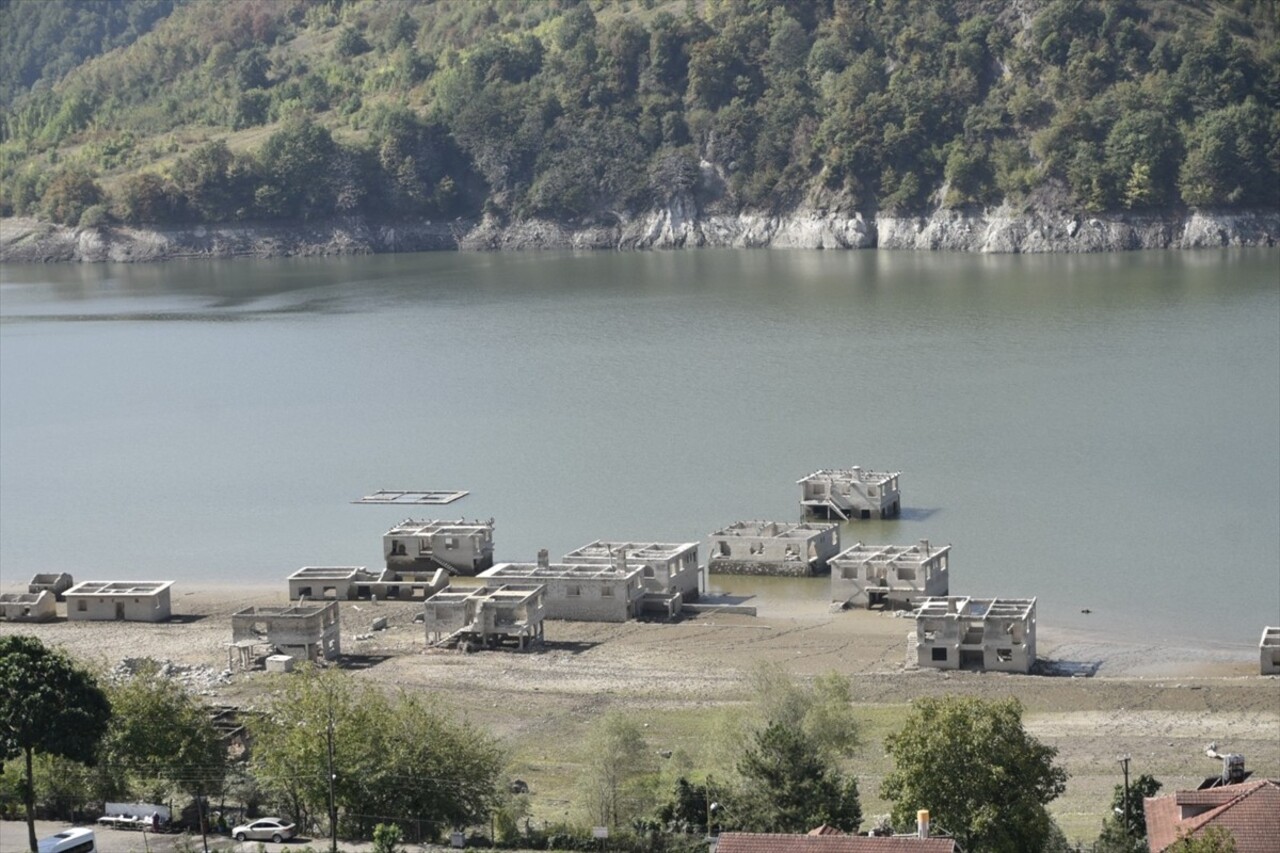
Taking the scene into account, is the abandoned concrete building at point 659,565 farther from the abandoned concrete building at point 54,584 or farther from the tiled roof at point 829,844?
the tiled roof at point 829,844

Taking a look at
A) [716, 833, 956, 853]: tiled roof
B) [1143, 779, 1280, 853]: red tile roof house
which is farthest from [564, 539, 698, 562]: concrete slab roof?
[716, 833, 956, 853]: tiled roof

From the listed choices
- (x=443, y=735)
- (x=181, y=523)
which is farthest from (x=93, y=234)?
(x=443, y=735)

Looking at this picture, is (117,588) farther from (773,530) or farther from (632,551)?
(773,530)

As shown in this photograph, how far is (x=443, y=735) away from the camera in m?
23.1

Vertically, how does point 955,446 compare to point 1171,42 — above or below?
below

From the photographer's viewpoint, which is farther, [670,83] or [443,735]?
[670,83]

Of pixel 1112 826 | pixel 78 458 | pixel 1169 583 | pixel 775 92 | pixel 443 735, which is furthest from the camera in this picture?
pixel 775 92

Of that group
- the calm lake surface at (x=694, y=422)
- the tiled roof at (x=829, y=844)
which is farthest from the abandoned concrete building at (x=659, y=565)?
the tiled roof at (x=829, y=844)

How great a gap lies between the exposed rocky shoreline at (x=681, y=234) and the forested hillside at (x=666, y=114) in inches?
34.3

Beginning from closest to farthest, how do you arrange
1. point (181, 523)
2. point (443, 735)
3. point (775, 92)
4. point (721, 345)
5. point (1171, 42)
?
point (443, 735)
point (181, 523)
point (721, 345)
point (1171, 42)
point (775, 92)

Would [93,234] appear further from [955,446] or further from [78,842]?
[78,842]

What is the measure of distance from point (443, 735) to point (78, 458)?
3686 cm

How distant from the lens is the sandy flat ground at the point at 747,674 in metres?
26.9

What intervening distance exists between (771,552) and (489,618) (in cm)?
682
